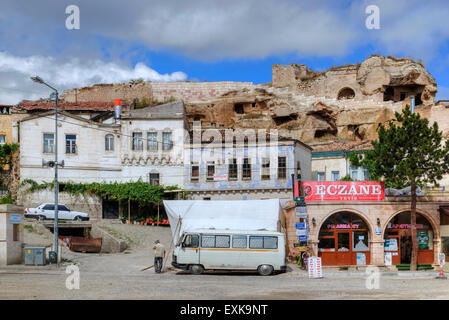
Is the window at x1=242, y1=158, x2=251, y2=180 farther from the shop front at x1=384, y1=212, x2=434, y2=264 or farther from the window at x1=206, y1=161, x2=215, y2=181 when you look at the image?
the shop front at x1=384, y1=212, x2=434, y2=264

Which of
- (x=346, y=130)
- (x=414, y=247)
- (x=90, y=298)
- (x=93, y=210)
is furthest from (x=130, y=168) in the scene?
(x=90, y=298)

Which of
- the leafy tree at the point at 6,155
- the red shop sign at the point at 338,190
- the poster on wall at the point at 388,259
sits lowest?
the poster on wall at the point at 388,259

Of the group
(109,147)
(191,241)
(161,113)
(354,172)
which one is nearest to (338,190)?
(191,241)

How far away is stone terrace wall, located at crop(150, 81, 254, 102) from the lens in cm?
6034

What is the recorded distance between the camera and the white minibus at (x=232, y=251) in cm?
2502

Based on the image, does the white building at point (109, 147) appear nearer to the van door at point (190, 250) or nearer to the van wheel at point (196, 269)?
the van door at point (190, 250)

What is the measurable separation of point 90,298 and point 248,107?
43252mm

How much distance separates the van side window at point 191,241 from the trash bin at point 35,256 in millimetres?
7004

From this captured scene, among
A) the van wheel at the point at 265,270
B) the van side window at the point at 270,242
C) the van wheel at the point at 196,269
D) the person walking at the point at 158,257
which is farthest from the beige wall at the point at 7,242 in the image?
the van side window at the point at 270,242

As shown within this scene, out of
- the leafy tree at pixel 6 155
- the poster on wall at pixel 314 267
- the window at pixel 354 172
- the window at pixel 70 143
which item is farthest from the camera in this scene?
the leafy tree at pixel 6 155

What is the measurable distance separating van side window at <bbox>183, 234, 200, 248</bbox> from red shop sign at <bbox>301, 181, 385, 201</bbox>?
21.7ft

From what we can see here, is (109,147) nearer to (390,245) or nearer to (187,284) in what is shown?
(390,245)

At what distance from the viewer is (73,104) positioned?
51719mm

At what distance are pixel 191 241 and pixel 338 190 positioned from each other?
27.1 feet
